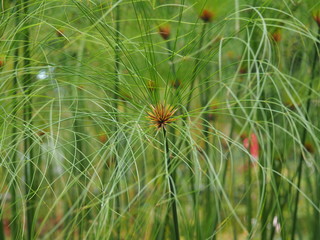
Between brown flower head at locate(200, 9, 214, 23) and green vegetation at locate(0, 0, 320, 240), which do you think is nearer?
green vegetation at locate(0, 0, 320, 240)

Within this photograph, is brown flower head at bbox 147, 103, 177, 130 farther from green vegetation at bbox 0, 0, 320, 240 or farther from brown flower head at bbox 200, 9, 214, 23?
brown flower head at bbox 200, 9, 214, 23

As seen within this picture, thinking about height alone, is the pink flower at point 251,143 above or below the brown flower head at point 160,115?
below

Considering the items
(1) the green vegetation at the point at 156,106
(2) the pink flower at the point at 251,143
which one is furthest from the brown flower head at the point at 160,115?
(2) the pink flower at the point at 251,143

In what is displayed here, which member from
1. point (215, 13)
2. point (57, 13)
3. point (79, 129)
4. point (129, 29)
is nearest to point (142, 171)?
point (79, 129)

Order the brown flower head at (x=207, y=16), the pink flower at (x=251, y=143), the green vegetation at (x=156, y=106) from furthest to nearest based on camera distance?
the brown flower head at (x=207, y=16), the pink flower at (x=251, y=143), the green vegetation at (x=156, y=106)

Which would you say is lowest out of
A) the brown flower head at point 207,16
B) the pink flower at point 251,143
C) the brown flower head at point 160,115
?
the pink flower at point 251,143

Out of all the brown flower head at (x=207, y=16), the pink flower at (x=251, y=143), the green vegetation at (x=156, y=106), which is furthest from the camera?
the brown flower head at (x=207, y=16)

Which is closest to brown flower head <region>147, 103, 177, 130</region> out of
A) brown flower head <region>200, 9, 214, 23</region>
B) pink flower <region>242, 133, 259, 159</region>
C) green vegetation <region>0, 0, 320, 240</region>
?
green vegetation <region>0, 0, 320, 240</region>

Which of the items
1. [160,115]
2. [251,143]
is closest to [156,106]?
[160,115]

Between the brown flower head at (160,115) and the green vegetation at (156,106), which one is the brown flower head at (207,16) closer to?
the green vegetation at (156,106)

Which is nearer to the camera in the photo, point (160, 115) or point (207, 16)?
point (160, 115)

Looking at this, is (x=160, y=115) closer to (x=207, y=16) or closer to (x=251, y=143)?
(x=251, y=143)
